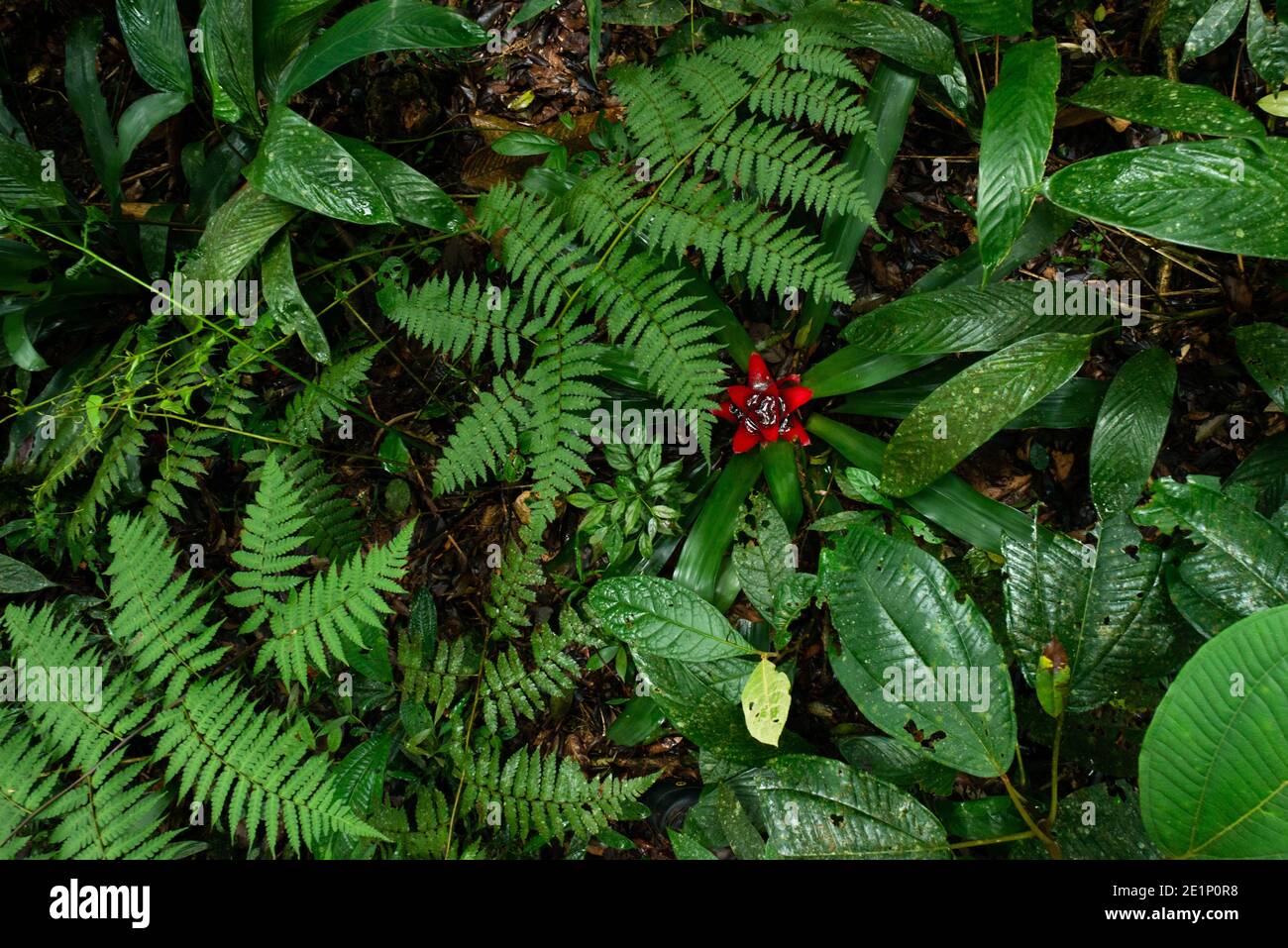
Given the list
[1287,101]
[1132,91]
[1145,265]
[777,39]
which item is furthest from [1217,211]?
[777,39]

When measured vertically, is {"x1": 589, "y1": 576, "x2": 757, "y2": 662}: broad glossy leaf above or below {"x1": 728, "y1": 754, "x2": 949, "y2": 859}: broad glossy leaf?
above

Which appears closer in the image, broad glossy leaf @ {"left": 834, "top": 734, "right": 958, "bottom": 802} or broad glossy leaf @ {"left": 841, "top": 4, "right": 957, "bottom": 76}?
broad glossy leaf @ {"left": 834, "top": 734, "right": 958, "bottom": 802}

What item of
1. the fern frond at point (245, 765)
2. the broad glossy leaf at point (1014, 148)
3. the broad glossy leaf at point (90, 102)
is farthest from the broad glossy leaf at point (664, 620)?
the broad glossy leaf at point (90, 102)

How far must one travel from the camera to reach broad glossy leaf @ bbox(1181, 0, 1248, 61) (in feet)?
8.19

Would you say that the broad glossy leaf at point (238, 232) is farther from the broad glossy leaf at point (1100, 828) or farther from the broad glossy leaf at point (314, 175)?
the broad glossy leaf at point (1100, 828)

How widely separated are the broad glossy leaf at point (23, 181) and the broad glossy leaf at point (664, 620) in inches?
96.8

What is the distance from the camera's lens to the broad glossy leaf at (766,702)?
227 centimetres

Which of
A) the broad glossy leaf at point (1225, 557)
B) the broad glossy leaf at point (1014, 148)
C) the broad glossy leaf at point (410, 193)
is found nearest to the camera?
the broad glossy leaf at point (1225, 557)

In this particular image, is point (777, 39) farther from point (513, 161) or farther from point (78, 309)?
point (78, 309)

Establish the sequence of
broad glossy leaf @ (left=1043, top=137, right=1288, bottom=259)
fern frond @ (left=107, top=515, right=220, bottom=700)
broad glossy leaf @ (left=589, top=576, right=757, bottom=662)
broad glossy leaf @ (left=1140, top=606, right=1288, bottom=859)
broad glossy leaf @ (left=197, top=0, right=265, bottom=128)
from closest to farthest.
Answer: broad glossy leaf @ (left=1140, top=606, right=1288, bottom=859) → broad glossy leaf @ (left=1043, top=137, right=1288, bottom=259) → fern frond @ (left=107, top=515, right=220, bottom=700) → broad glossy leaf @ (left=589, top=576, right=757, bottom=662) → broad glossy leaf @ (left=197, top=0, right=265, bottom=128)

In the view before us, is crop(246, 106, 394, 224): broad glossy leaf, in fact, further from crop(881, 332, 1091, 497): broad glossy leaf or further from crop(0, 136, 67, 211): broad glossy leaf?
crop(881, 332, 1091, 497): broad glossy leaf

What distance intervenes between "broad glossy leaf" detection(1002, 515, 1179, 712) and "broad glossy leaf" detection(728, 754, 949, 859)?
54 centimetres

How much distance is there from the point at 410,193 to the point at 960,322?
1943mm

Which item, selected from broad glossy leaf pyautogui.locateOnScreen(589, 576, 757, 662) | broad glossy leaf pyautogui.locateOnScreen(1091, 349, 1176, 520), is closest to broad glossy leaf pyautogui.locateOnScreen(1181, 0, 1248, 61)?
broad glossy leaf pyautogui.locateOnScreen(1091, 349, 1176, 520)
